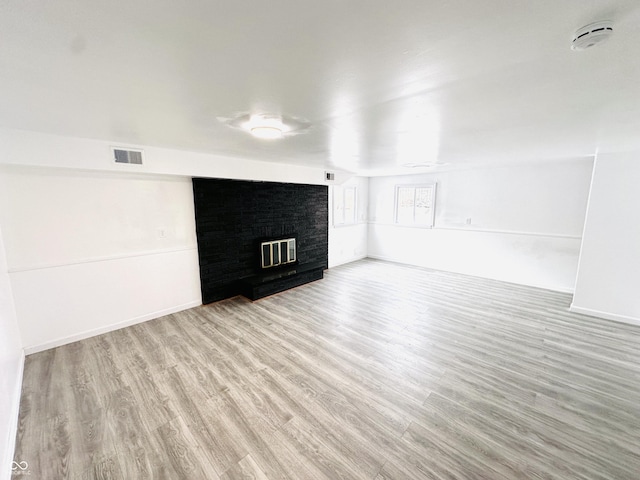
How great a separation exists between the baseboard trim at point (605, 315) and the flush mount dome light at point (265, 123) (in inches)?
185

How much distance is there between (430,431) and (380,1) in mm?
2453

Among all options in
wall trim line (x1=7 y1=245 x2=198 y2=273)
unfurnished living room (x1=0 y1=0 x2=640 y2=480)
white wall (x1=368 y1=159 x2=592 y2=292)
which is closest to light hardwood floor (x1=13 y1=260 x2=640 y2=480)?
unfurnished living room (x1=0 y1=0 x2=640 y2=480)

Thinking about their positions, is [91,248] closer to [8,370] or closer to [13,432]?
[8,370]

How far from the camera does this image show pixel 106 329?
3123mm

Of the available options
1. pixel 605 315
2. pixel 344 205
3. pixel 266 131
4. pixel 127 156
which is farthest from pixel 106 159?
pixel 605 315

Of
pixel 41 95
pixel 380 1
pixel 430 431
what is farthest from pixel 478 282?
pixel 41 95

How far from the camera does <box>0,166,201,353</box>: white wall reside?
2598 millimetres

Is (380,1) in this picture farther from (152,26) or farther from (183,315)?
(183,315)

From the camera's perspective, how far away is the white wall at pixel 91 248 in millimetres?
2598

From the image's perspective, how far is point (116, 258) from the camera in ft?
10.3

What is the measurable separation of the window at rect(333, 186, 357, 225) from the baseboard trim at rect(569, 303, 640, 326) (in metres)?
4.52

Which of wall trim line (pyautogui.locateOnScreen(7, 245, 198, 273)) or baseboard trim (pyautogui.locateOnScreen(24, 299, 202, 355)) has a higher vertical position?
wall trim line (pyautogui.locateOnScreen(7, 245, 198, 273))

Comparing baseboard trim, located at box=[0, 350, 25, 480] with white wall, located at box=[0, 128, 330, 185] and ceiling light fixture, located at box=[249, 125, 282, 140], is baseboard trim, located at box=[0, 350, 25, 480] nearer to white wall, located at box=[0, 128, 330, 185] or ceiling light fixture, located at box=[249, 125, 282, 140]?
white wall, located at box=[0, 128, 330, 185]

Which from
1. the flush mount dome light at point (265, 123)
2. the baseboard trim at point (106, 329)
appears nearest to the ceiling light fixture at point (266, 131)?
the flush mount dome light at point (265, 123)
